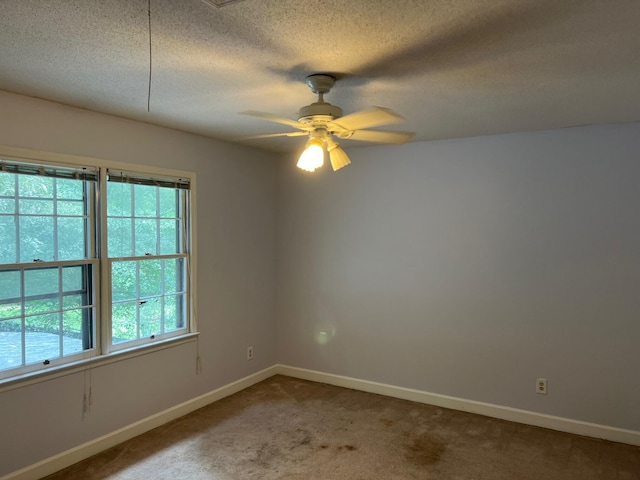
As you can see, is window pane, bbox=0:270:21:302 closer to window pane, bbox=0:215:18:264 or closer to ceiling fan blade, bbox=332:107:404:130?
Result: window pane, bbox=0:215:18:264

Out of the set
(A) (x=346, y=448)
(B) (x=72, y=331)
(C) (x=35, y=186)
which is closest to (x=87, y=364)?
(B) (x=72, y=331)

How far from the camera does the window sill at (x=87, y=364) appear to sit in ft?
8.90

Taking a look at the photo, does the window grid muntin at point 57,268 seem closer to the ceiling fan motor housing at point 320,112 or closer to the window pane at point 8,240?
the window pane at point 8,240

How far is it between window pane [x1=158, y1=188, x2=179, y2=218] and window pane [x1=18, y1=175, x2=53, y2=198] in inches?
34.3

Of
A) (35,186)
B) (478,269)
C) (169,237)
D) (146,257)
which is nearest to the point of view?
(35,186)

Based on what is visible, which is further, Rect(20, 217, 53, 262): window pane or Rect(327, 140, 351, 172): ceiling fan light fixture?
Rect(20, 217, 53, 262): window pane

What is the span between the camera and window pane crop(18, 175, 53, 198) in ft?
9.16

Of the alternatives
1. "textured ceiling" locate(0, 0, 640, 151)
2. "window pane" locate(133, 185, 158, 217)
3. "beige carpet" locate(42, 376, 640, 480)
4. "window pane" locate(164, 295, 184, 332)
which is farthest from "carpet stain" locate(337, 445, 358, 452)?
"textured ceiling" locate(0, 0, 640, 151)

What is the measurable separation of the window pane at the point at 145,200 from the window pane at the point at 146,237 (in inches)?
2.5

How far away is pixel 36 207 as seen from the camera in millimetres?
2859

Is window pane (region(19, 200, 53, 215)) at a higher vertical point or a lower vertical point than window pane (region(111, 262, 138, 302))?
higher

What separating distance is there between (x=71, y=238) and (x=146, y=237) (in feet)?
1.93

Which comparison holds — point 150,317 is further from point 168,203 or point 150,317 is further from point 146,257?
point 168,203

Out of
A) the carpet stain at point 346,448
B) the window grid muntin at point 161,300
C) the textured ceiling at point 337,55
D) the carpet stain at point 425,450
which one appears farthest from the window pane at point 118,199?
the carpet stain at point 425,450
